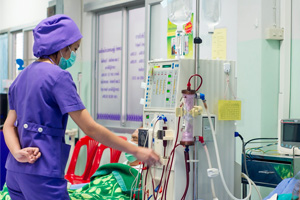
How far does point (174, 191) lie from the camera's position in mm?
2420

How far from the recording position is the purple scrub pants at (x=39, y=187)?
1.73m

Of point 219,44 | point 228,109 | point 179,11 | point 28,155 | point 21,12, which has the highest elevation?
point 21,12

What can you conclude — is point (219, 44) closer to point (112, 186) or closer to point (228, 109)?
point (228, 109)

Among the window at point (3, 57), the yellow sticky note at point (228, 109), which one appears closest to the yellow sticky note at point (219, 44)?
the yellow sticky note at point (228, 109)

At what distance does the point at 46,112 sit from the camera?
5.77 ft

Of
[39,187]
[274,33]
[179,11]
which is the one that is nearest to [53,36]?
[39,187]

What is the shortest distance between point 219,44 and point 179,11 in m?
0.98

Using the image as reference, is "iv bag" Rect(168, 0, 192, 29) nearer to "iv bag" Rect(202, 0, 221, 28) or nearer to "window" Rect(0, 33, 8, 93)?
"iv bag" Rect(202, 0, 221, 28)

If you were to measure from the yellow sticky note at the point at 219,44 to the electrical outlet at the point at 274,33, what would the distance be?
414 mm

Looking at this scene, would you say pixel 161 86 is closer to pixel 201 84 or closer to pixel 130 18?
pixel 201 84

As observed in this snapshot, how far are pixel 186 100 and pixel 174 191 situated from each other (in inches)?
21.6

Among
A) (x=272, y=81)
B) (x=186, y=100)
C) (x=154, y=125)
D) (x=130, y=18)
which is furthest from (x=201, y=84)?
(x=130, y=18)

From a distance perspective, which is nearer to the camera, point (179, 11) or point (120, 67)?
point (179, 11)

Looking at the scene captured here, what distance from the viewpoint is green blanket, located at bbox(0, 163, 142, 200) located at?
2.67m
